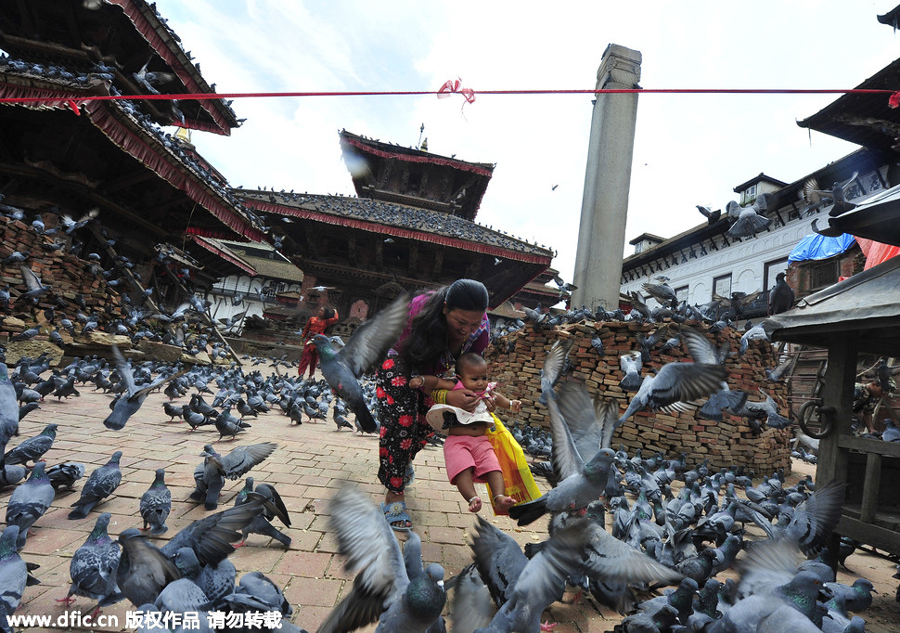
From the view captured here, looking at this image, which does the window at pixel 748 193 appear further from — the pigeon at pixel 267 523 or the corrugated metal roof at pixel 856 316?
the pigeon at pixel 267 523

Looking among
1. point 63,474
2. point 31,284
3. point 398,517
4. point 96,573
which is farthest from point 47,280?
point 398,517

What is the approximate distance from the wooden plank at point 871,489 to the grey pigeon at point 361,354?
2.89 m

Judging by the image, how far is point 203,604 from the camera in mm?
1354

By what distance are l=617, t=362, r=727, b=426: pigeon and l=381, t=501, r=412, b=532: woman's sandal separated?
1.79 m

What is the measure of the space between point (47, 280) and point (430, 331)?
905 centimetres

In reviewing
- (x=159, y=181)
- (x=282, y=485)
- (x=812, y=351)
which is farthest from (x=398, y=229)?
(x=812, y=351)

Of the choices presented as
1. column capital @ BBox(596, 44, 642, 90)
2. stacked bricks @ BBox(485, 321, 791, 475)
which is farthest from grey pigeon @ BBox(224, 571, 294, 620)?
column capital @ BBox(596, 44, 642, 90)

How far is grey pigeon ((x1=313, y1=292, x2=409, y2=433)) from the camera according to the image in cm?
283

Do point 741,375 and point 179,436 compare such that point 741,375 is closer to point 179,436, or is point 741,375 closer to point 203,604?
point 203,604

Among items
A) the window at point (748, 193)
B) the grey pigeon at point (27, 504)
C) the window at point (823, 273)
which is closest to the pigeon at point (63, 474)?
the grey pigeon at point (27, 504)

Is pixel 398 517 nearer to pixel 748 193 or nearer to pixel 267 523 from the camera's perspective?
pixel 267 523

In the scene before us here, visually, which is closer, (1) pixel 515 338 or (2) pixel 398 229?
(1) pixel 515 338

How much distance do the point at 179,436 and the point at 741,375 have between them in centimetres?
741

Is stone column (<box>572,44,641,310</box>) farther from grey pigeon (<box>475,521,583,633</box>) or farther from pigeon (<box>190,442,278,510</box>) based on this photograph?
grey pigeon (<box>475,521,583,633</box>)
